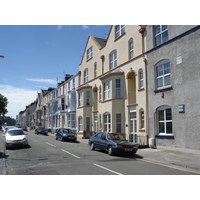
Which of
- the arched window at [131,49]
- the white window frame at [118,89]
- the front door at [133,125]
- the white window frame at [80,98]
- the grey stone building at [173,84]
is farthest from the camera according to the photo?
the white window frame at [80,98]

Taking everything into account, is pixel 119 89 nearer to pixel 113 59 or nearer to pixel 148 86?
pixel 113 59

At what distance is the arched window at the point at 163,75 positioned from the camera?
15538 millimetres

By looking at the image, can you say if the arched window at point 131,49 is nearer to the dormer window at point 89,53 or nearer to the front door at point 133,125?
the front door at point 133,125

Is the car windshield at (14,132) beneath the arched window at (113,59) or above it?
beneath

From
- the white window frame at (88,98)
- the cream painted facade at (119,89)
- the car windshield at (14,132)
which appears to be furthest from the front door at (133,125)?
the white window frame at (88,98)

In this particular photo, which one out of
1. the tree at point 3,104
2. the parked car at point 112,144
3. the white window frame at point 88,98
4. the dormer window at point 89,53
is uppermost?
the dormer window at point 89,53

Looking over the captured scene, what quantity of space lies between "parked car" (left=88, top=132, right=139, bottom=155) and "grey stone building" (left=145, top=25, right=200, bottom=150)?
11.1ft

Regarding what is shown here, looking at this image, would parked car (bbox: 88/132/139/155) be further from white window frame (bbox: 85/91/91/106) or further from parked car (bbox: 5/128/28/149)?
white window frame (bbox: 85/91/91/106)

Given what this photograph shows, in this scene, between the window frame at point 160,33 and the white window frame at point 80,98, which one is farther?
the white window frame at point 80,98

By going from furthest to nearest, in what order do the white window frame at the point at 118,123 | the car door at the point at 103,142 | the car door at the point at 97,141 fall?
1. the white window frame at the point at 118,123
2. the car door at the point at 97,141
3. the car door at the point at 103,142

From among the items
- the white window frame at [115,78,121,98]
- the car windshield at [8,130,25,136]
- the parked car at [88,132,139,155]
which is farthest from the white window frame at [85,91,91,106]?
the parked car at [88,132,139,155]

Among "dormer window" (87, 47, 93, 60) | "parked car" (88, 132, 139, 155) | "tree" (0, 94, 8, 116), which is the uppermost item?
"dormer window" (87, 47, 93, 60)

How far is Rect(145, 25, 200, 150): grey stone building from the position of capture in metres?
13.2

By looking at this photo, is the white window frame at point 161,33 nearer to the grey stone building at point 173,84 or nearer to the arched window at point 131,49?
the grey stone building at point 173,84
